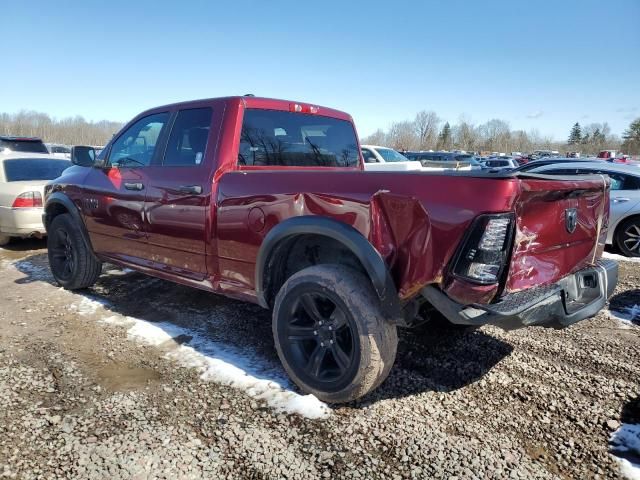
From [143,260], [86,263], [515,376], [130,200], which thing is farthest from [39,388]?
[515,376]

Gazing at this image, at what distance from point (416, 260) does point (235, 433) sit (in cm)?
135

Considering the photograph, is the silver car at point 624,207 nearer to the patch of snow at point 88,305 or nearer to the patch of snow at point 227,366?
the patch of snow at point 227,366

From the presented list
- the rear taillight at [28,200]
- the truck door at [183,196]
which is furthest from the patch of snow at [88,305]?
the rear taillight at [28,200]

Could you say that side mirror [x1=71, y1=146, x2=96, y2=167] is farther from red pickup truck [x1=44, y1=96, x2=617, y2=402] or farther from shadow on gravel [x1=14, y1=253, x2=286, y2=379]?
shadow on gravel [x1=14, y1=253, x2=286, y2=379]

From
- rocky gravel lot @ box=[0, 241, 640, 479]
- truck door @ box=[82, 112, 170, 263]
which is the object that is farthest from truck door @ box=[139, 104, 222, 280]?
rocky gravel lot @ box=[0, 241, 640, 479]

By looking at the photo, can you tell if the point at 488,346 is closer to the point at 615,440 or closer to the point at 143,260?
the point at 615,440

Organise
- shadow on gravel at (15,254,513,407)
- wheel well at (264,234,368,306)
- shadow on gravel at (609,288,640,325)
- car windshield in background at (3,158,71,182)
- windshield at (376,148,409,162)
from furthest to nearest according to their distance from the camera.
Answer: windshield at (376,148,409,162)
car windshield in background at (3,158,71,182)
shadow on gravel at (609,288,640,325)
shadow on gravel at (15,254,513,407)
wheel well at (264,234,368,306)

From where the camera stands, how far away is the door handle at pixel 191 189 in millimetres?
3373

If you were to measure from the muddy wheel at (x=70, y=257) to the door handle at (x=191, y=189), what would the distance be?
1.93 m

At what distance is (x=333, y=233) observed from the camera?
8.54 ft

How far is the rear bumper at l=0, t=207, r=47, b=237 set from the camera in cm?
664

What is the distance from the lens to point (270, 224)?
2971mm

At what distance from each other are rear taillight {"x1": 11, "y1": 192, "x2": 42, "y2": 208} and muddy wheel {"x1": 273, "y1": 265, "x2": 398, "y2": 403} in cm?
552

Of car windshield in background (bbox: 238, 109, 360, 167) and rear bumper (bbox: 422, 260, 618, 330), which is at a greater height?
A: car windshield in background (bbox: 238, 109, 360, 167)
